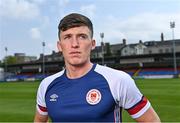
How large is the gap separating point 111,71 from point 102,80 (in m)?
0.12

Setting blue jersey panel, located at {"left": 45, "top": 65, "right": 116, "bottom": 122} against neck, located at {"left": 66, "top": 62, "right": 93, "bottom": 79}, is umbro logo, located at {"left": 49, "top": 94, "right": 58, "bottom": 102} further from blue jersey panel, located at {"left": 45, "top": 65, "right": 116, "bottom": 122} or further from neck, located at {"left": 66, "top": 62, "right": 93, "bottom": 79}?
neck, located at {"left": 66, "top": 62, "right": 93, "bottom": 79}

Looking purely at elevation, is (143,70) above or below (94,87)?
below

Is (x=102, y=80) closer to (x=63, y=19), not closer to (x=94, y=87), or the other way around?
(x=94, y=87)

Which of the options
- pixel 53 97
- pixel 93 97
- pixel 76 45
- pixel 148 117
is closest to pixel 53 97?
pixel 53 97

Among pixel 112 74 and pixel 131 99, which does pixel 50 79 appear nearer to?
pixel 112 74

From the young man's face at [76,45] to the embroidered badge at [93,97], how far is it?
24 cm

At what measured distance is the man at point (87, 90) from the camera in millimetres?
2535

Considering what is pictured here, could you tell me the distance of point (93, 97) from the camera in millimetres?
2539

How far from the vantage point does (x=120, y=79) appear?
2562 mm

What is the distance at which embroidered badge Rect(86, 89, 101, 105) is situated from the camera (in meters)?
2.53

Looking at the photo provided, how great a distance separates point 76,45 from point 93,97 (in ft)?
1.38

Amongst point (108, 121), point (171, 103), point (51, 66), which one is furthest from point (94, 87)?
point (51, 66)

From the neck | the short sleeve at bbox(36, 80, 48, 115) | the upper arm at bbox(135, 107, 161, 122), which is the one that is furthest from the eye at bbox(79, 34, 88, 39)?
the upper arm at bbox(135, 107, 161, 122)

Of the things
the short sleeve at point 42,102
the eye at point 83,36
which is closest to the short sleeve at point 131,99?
the eye at point 83,36
